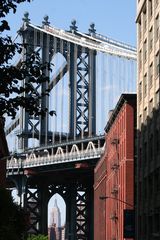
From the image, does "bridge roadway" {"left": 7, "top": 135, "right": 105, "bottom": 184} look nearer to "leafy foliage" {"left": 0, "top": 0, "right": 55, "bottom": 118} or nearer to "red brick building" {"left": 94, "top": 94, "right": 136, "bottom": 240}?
"red brick building" {"left": 94, "top": 94, "right": 136, "bottom": 240}

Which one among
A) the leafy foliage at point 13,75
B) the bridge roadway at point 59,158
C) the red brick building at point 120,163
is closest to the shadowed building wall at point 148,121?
the red brick building at point 120,163

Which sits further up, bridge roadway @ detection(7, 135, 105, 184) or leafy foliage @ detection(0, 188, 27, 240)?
bridge roadway @ detection(7, 135, 105, 184)

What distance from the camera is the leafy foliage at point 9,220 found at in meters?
44.9

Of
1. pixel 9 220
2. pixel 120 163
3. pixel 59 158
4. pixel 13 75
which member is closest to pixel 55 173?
pixel 59 158

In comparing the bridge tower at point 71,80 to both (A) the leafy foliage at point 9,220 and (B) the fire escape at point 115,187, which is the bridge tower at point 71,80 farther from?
(A) the leafy foliage at point 9,220

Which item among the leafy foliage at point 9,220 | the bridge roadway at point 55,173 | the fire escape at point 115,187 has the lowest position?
the leafy foliage at point 9,220

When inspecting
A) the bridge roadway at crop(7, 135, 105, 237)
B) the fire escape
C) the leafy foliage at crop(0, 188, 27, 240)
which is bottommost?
the leafy foliage at crop(0, 188, 27, 240)

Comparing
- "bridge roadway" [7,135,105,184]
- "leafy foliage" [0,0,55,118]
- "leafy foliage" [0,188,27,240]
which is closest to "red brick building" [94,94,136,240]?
"leafy foliage" [0,188,27,240]

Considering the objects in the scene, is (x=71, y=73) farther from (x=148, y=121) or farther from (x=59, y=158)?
(x=148, y=121)

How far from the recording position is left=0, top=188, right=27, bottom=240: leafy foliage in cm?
4491

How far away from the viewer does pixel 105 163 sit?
123 metres

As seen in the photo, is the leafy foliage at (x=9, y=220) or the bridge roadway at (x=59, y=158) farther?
the bridge roadway at (x=59, y=158)

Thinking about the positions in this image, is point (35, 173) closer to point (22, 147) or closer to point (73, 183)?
point (22, 147)

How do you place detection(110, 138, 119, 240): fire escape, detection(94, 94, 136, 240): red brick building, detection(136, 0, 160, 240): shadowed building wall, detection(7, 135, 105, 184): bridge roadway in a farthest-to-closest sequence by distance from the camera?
detection(7, 135, 105, 184): bridge roadway < detection(110, 138, 119, 240): fire escape < detection(94, 94, 136, 240): red brick building < detection(136, 0, 160, 240): shadowed building wall
